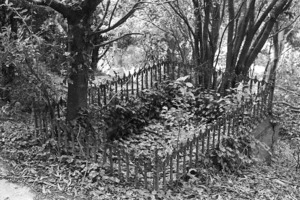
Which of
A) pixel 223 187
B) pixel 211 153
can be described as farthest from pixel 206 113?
pixel 223 187

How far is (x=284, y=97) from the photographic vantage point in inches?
472

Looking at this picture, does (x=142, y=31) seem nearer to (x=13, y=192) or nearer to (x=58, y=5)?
(x=58, y=5)

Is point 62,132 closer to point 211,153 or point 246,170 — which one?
point 211,153

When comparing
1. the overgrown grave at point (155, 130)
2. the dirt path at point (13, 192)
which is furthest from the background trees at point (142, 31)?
the dirt path at point (13, 192)

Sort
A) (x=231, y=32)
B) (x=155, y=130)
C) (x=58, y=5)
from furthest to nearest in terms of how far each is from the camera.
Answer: (x=231, y=32)
(x=155, y=130)
(x=58, y=5)

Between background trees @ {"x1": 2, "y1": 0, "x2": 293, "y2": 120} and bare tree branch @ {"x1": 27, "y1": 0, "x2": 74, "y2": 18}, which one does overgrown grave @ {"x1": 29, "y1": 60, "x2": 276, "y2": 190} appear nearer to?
background trees @ {"x1": 2, "y1": 0, "x2": 293, "y2": 120}

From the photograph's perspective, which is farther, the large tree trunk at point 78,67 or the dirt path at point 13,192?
the large tree trunk at point 78,67

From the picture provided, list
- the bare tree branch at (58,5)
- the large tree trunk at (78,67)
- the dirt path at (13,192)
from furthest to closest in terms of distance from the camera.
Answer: the large tree trunk at (78,67) < the bare tree branch at (58,5) < the dirt path at (13,192)

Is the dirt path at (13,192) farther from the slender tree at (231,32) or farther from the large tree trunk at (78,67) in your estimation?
the slender tree at (231,32)

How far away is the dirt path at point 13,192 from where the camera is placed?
4003 millimetres

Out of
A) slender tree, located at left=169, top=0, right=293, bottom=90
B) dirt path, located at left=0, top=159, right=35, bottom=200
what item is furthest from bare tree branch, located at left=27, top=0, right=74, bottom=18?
slender tree, located at left=169, top=0, right=293, bottom=90

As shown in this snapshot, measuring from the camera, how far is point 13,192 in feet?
13.4

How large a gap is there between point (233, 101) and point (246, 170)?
1691 mm

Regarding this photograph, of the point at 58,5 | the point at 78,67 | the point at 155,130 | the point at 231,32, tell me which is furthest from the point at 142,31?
the point at 58,5
